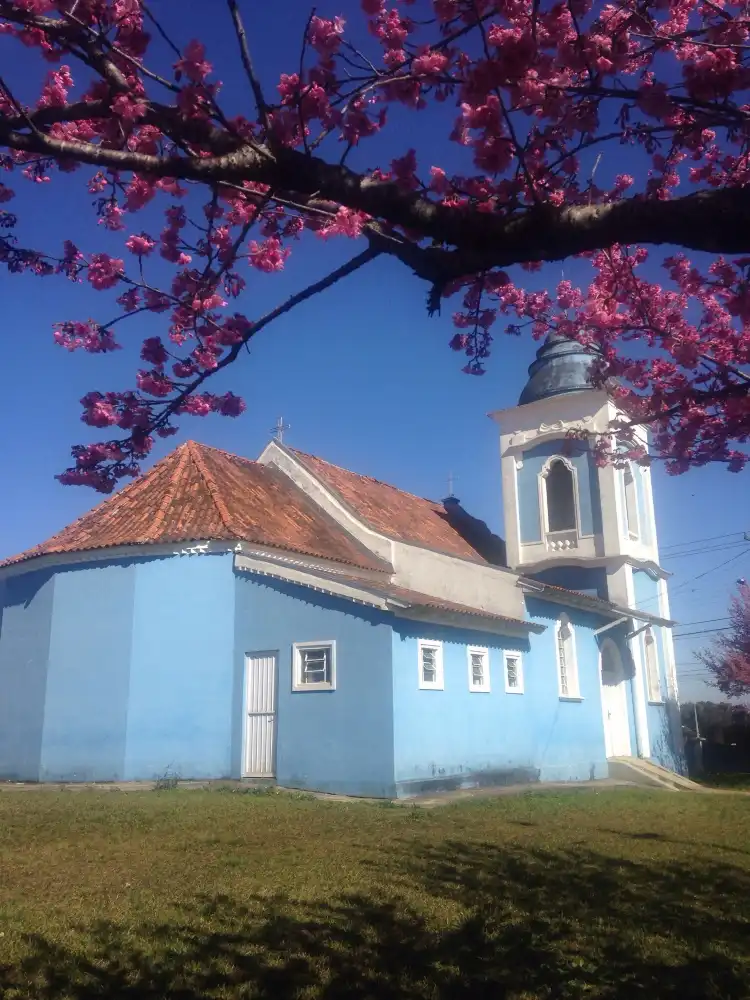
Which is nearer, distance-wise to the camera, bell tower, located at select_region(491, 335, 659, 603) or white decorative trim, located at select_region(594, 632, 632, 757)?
white decorative trim, located at select_region(594, 632, 632, 757)

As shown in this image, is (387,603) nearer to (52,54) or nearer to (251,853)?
(251,853)

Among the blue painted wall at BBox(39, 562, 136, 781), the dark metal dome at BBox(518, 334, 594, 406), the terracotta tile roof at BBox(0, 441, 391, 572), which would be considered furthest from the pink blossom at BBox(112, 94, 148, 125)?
the dark metal dome at BBox(518, 334, 594, 406)

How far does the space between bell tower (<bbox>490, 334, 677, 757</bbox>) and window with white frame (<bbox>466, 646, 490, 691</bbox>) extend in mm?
6855

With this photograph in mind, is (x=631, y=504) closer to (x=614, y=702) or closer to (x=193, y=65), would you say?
(x=614, y=702)

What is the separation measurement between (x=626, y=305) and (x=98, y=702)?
1173 cm

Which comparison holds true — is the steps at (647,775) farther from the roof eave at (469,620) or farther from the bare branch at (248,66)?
the bare branch at (248,66)

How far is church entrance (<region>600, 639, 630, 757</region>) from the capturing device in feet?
75.0

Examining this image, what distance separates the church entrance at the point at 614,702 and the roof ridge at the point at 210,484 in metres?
11.4

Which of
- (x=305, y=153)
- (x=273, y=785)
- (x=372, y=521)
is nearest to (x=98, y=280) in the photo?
(x=305, y=153)

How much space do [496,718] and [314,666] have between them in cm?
436

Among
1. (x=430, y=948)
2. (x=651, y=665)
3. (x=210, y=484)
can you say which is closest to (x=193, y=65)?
(x=430, y=948)

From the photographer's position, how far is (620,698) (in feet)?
77.1

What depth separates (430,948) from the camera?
5492 millimetres

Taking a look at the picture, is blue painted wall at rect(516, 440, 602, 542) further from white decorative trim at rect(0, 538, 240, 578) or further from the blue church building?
white decorative trim at rect(0, 538, 240, 578)
